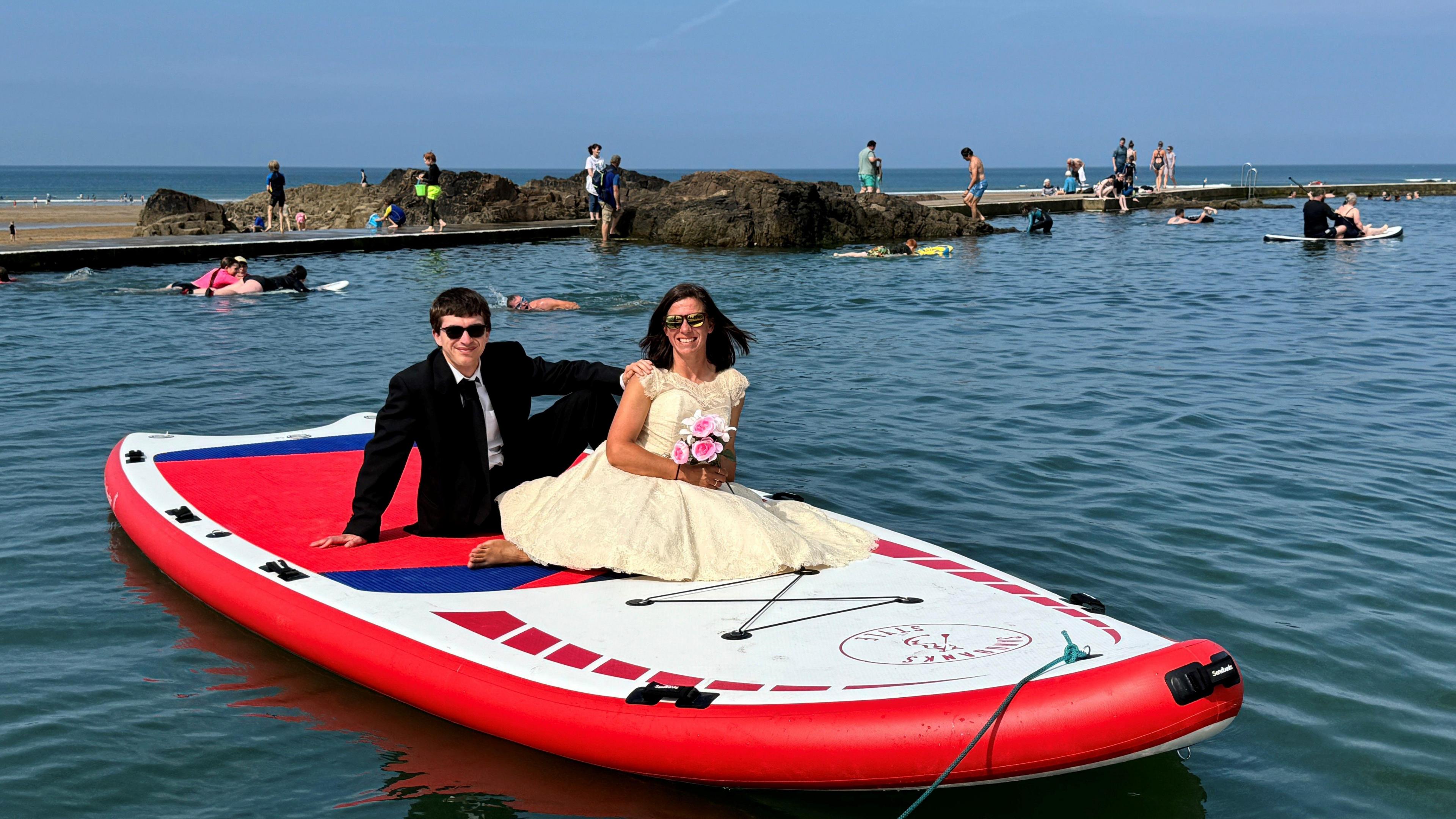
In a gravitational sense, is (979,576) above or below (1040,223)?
below

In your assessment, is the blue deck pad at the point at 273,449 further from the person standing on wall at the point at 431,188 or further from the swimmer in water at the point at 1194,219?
the swimmer in water at the point at 1194,219

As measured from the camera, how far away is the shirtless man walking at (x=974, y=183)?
2931 centimetres

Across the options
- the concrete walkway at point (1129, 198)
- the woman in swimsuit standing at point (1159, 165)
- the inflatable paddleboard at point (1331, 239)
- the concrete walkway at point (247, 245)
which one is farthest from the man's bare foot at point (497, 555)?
the woman in swimsuit standing at point (1159, 165)

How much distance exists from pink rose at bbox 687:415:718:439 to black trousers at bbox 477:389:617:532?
0.79 meters

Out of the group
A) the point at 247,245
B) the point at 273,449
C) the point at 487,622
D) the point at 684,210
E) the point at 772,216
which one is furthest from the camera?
the point at 684,210

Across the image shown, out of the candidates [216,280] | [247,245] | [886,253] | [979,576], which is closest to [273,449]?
[979,576]

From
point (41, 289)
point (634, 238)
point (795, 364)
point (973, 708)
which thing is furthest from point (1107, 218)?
point (973, 708)

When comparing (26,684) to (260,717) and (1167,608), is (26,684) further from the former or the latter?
(1167,608)

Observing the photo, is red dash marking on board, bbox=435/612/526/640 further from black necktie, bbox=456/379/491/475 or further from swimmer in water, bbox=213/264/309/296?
swimmer in water, bbox=213/264/309/296

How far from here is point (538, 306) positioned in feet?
53.3

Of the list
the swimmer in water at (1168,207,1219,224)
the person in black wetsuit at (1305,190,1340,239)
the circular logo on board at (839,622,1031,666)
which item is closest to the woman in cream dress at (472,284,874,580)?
the circular logo on board at (839,622,1031,666)

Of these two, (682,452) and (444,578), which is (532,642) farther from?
(682,452)

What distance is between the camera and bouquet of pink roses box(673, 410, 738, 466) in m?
5.06

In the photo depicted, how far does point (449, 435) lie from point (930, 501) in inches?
135
